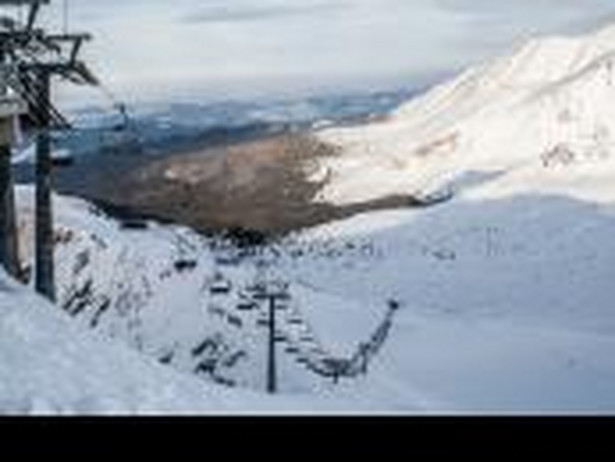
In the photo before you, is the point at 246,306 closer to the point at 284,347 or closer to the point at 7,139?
the point at 284,347

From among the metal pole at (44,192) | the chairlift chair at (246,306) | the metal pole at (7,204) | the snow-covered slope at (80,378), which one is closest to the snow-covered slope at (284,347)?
the snow-covered slope at (80,378)

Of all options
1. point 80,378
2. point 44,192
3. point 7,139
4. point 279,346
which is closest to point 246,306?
point 279,346

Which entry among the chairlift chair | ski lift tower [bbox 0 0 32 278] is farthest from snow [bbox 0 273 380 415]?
the chairlift chair

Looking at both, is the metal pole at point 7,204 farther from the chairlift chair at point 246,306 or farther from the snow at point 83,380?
the chairlift chair at point 246,306

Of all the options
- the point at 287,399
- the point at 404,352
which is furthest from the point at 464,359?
the point at 287,399

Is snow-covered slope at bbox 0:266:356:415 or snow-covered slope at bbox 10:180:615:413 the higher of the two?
snow-covered slope at bbox 0:266:356:415

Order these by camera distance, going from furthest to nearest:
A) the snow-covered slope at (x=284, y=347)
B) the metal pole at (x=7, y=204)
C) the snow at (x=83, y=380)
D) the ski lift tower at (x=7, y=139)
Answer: the metal pole at (x=7, y=204), the ski lift tower at (x=7, y=139), the snow-covered slope at (x=284, y=347), the snow at (x=83, y=380)

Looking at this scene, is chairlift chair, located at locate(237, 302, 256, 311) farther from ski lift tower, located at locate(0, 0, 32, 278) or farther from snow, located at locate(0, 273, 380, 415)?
snow, located at locate(0, 273, 380, 415)
